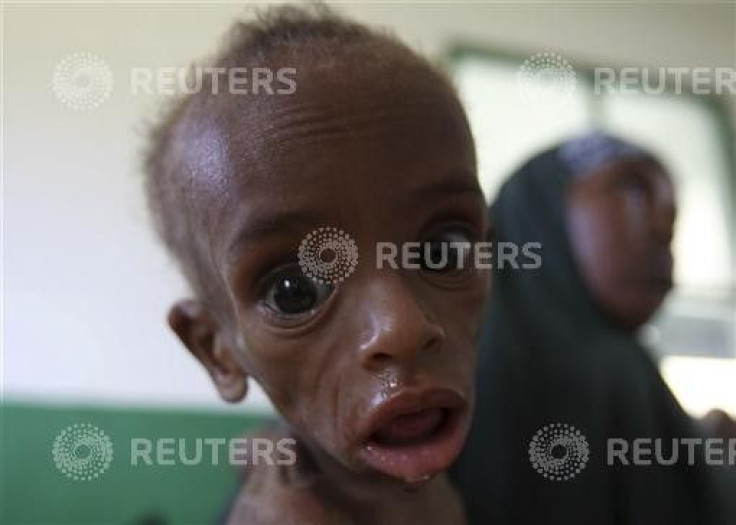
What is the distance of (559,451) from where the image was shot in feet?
1.17

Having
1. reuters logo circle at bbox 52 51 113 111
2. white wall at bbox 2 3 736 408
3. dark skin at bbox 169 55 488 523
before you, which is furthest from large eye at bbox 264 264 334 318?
reuters logo circle at bbox 52 51 113 111

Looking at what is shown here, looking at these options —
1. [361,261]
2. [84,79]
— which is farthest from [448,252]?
[84,79]

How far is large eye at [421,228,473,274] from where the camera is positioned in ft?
1.01

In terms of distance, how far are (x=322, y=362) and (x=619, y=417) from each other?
0.15m

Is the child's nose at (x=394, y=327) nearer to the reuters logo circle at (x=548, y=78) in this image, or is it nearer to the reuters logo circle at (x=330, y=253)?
the reuters logo circle at (x=330, y=253)

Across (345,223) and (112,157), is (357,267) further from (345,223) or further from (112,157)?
(112,157)

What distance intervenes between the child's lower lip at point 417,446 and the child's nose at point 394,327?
3cm

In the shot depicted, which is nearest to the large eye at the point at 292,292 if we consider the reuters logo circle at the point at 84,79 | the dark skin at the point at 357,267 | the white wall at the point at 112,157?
the dark skin at the point at 357,267

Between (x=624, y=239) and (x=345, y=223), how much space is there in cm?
17

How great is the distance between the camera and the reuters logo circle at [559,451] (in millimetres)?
348

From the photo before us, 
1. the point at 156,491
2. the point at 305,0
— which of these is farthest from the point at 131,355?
the point at 305,0

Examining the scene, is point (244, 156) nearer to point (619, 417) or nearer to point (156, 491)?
point (619, 417)

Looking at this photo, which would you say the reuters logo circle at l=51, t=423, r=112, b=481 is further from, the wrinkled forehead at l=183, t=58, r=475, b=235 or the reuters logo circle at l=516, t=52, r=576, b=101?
the reuters logo circle at l=516, t=52, r=576, b=101

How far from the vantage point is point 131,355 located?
0.61m
